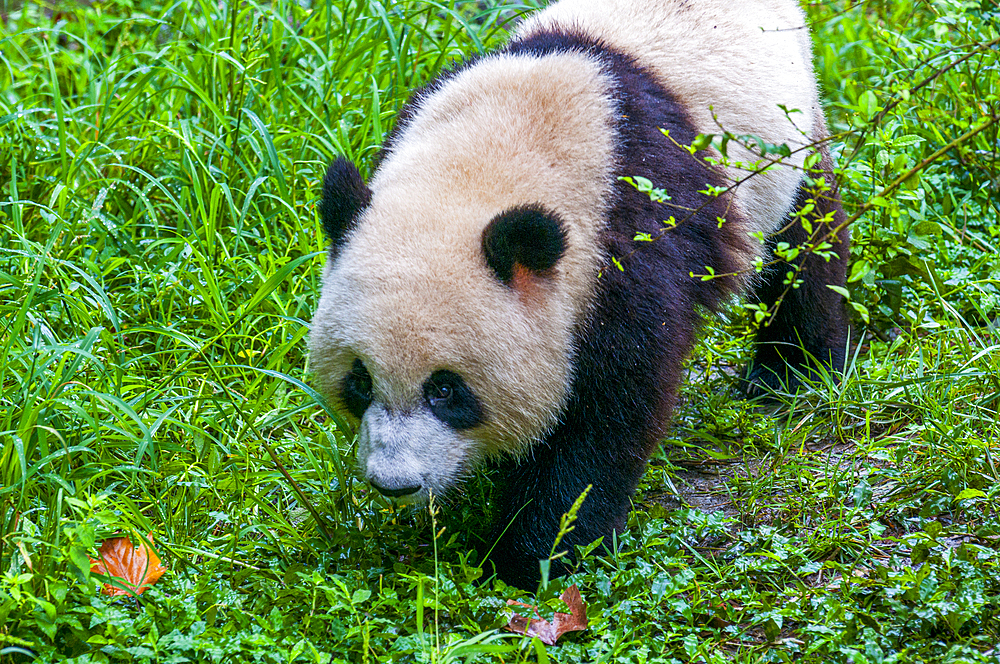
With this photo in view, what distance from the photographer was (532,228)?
2.88 metres

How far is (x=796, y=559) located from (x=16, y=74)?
5.41 meters

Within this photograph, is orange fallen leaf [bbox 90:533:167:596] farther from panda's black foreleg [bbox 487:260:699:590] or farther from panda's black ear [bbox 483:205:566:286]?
panda's black ear [bbox 483:205:566:286]

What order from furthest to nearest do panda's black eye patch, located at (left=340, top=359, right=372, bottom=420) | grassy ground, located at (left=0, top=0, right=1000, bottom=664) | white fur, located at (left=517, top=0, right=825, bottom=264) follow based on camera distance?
white fur, located at (left=517, top=0, right=825, bottom=264)
panda's black eye patch, located at (left=340, top=359, right=372, bottom=420)
grassy ground, located at (left=0, top=0, right=1000, bottom=664)

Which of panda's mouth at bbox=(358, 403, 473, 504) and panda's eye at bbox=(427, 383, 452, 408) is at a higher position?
panda's eye at bbox=(427, 383, 452, 408)

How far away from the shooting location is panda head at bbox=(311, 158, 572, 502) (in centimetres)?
296

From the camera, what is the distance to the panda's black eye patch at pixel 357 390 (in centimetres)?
315

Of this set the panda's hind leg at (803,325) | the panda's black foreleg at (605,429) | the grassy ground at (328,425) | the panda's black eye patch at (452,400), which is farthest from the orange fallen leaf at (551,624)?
the panda's hind leg at (803,325)

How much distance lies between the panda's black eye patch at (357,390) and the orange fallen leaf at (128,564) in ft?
2.60

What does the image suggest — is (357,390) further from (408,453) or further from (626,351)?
(626,351)

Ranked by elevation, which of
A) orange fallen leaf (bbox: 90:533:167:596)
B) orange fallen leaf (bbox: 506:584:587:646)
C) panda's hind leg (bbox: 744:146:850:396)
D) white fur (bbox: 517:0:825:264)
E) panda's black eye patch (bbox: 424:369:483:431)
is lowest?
orange fallen leaf (bbox: 90:533:167:596)

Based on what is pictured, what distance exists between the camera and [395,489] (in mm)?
2990

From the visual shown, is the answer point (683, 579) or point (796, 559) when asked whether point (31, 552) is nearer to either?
point (683, 579)

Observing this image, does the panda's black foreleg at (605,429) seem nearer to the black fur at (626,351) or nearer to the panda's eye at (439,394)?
the black fur at (626,351)

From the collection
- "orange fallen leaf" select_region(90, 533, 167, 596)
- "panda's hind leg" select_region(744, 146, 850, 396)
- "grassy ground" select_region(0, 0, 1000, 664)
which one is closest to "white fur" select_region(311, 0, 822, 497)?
"grassy ground" select_region(0, 0, 1000, 664)
